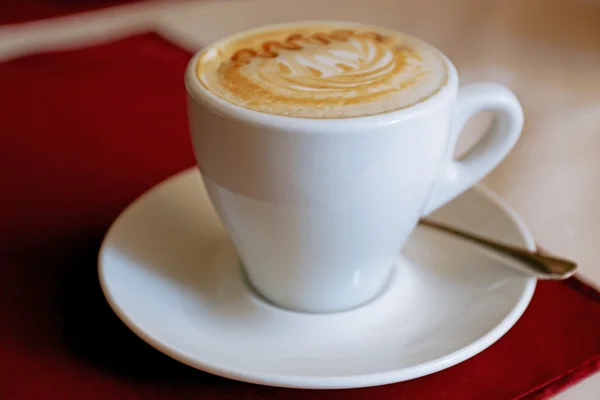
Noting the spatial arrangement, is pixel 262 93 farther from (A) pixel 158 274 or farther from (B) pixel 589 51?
(B) pixel 589 51

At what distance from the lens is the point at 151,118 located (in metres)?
0.80

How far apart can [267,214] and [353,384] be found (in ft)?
0.41

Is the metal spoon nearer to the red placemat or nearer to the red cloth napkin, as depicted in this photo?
the red cloth napkin

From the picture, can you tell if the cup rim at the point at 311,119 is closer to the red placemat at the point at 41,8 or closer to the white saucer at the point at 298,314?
the white saucer at the point at 298,314

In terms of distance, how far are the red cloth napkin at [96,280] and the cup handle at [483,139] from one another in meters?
0.11

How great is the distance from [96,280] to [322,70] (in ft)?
0.81

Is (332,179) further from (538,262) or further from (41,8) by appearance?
(41,8)

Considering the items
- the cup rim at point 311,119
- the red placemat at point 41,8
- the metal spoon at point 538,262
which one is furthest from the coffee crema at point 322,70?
the red placemat at point 41,8

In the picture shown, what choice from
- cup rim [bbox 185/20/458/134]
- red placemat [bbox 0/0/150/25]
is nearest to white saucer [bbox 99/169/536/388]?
cup rim [bbox 185/20/458/134]

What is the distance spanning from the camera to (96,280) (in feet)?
1.71

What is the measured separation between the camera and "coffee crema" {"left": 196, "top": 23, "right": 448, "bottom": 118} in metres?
0.40

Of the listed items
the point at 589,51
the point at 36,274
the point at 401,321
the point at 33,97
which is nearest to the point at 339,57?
the point at 401,321

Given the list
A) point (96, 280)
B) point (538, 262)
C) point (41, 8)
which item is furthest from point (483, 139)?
point (41, 8)

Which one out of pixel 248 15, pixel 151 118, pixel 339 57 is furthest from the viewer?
pixel 248 15
